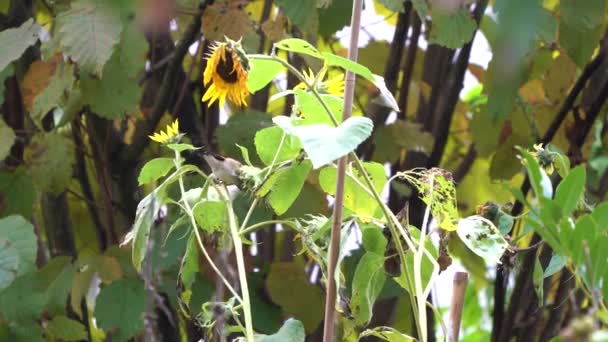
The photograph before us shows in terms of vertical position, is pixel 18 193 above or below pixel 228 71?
below

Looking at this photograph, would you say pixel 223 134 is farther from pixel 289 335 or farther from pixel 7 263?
pixel 289 335

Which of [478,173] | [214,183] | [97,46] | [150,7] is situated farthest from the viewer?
[478,173]

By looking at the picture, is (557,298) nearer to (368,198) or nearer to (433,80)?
(433,80)

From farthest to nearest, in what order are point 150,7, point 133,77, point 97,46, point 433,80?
point 433,80 → point 133,77 → point 97,46 → point 150,7

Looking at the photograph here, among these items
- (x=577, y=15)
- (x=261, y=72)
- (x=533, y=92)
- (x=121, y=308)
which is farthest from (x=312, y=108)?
(x=533, y=92)

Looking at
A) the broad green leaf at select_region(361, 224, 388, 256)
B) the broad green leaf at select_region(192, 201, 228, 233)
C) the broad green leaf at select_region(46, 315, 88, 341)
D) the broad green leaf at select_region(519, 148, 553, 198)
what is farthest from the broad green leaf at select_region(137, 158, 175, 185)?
the broad green leaf at select_region(46, 315, 88, 341)

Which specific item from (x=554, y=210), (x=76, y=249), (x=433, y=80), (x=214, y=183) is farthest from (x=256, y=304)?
(x=554, y=210)

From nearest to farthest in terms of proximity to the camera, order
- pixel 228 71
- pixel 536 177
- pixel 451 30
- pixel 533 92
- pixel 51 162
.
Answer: pixel 536 177 < pixel 228 71 < pixel 451 30 < pixel 51 162 < pixel 533 92

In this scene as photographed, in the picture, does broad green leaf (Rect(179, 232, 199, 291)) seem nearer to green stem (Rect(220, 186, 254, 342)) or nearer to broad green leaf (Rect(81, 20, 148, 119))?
green stem (Rect(220, 186, 254, 342))

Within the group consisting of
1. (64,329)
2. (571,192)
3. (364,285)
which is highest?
(571,192)
